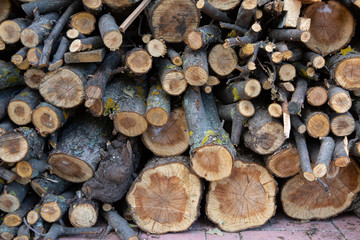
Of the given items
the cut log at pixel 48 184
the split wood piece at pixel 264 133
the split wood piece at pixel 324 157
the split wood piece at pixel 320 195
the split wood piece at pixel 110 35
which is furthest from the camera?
the split wood piece at pixel 320 195

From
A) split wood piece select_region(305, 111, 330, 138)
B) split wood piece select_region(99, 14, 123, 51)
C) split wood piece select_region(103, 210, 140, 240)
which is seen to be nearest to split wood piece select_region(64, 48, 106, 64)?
split wood piece select_region(99, 14, 123, 51)

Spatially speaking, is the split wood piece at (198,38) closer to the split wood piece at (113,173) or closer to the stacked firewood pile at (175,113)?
the stacked firewood pile at (175,113)

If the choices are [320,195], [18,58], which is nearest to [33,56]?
[18,58]

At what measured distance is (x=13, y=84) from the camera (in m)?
3.33

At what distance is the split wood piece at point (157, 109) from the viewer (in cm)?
297

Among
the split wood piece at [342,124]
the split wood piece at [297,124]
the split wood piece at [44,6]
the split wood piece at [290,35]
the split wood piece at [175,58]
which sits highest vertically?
the split wood piece at [44,6]

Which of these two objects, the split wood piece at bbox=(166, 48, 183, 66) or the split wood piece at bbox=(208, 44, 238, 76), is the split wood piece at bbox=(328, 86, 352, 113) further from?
the split wood piece at bbox=(166, 48, 183, 66)

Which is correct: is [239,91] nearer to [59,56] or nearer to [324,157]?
[324,157]

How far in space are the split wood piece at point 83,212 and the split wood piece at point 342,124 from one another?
2403 mm

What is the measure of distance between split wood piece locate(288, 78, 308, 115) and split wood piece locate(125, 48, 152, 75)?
132 cm

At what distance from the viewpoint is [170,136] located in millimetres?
3311

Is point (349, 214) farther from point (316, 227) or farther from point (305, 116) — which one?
point (305, 116)

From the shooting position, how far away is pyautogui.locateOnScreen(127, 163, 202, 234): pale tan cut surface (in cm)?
321

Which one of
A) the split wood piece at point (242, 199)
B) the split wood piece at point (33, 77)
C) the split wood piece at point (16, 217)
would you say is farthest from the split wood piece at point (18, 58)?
the split wood piece at point (242, 199)
